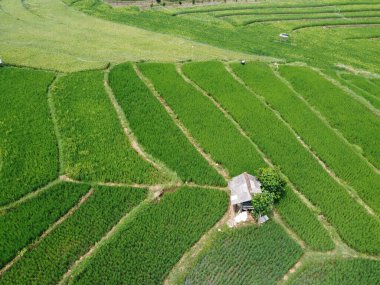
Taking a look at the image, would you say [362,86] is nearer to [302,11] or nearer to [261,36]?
[261,36]

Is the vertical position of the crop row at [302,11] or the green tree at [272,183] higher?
the crop row at [302,11]

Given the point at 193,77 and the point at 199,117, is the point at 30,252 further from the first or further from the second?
the point at 193,77

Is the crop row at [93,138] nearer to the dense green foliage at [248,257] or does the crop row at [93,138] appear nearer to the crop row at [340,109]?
the dense green foliage at [248,257]

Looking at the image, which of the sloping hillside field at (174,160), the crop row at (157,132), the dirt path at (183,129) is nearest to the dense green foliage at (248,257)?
the sloping hillside field at (174,160)

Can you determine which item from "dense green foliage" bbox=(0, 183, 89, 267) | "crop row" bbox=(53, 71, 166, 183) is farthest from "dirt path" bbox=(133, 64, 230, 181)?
"dense green foliage" bbox=(0, 183, 89, 267)

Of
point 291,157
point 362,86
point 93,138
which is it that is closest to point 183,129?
point 93,138

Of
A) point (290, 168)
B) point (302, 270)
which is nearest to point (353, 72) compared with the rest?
point (290, 168)
